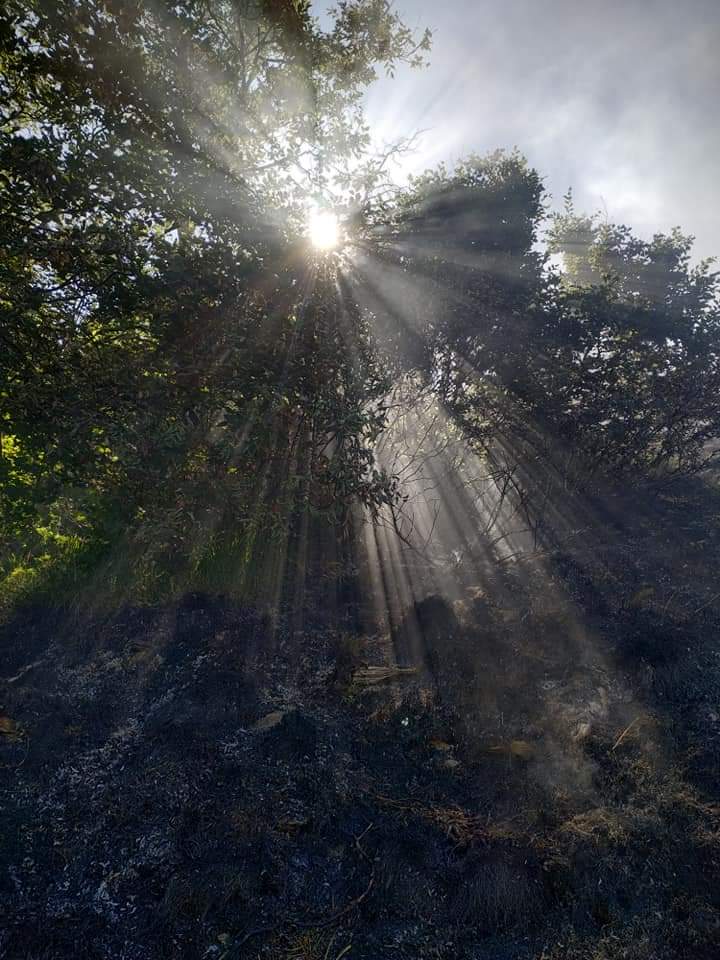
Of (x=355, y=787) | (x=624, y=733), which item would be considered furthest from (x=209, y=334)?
(x=624, y=733)

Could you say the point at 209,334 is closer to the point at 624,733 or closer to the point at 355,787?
the point at 355,787

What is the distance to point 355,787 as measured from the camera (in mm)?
3557

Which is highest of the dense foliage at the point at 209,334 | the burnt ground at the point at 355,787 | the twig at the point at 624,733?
the dense foliage at the point at 209,334

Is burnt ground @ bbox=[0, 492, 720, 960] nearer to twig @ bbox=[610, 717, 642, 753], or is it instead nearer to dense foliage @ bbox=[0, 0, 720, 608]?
twig @ bbox=[610, 717, 642, 753]

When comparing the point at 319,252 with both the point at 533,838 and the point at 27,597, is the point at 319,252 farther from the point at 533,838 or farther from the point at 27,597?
the point at 533,838

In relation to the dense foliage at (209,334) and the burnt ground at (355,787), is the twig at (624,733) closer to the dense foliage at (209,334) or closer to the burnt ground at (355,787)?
the burnt ground at (355,787)

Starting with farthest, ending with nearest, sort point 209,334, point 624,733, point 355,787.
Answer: point 209,334, point 624,733, point 355,787

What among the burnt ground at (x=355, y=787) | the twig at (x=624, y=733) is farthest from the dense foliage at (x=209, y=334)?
the twig at (x=624, y=733)

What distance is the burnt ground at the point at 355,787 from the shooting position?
2689 mm

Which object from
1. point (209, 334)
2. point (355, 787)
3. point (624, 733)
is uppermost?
point (209, 334)

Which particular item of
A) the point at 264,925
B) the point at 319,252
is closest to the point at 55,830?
the point at 264,925

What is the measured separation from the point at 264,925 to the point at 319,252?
561 cm

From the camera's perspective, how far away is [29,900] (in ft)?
8.93

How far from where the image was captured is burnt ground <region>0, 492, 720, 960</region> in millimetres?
2689
